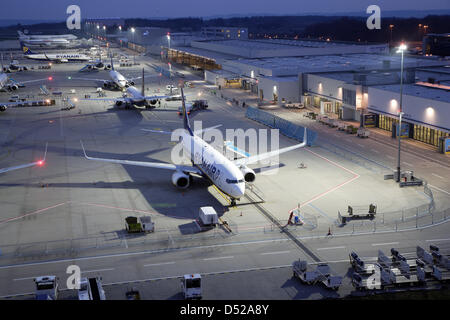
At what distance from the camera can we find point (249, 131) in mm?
88438

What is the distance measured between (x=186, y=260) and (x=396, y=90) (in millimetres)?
55278

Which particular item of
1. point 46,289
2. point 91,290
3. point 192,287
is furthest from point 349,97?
point 46,289

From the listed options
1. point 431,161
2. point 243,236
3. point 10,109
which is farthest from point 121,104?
point 243,236

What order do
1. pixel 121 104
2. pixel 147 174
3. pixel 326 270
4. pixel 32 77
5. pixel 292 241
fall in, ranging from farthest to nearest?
pixel 32 77 < pixel 121 104 < pixel 147 174 < pixel 292 241 < pixel 326 270

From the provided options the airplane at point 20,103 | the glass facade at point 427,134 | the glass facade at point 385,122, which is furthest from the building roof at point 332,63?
the airplane at point 20,103

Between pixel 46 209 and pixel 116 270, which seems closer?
pixel 116 270

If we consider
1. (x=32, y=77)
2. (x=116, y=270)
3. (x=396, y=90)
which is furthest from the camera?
(x=32, y=77)

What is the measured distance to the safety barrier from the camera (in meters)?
78.6

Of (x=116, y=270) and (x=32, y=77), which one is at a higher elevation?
(x=32, y=77)

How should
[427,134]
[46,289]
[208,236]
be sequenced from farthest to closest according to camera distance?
1. [427,134]
2. [208,236]
3. [46,289]

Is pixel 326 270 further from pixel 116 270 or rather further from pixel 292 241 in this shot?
pixel 116 270

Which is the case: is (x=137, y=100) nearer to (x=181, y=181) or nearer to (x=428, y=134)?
(x=181, y=181)

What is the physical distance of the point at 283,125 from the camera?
3445 inches

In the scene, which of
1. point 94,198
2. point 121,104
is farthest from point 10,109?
point 94,198
